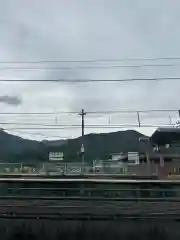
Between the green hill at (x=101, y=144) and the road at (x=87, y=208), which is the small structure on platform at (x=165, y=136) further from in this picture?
the road at (x=87, y=208)

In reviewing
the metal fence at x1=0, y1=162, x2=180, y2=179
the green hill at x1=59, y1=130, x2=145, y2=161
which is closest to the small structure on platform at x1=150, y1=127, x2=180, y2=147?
the green hill at x1=59, y1=130, x2=145, y2=161

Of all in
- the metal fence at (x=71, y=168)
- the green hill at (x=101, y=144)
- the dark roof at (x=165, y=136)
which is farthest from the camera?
the green hill at (x=101, y=144)

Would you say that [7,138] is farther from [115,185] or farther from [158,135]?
[115,185]

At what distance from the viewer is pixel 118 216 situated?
6.36 metres

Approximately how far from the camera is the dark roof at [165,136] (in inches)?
1374

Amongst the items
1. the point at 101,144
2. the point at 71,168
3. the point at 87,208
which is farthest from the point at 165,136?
the point at 87,208

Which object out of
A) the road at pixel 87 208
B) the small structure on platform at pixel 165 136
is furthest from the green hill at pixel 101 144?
A: the road at pixel 87 208

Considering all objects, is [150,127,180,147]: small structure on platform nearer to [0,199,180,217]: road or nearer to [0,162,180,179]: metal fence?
[0,162,180,179]: metal fence

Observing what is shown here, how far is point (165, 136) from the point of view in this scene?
121 ft

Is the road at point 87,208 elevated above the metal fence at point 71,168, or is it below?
below

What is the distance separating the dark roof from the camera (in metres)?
34.9

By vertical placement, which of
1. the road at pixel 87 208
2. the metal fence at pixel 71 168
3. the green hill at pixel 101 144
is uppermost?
the green hill at pixel 101 144

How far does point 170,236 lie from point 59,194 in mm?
2520

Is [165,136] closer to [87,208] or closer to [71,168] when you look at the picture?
[71,168]
